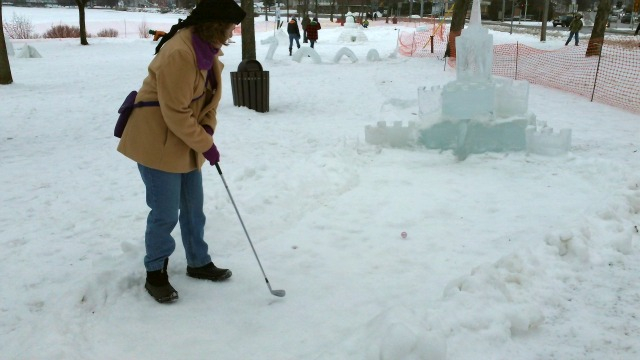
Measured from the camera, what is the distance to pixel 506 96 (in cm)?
669

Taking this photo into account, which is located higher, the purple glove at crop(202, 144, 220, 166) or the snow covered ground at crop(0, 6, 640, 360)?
the purple glove at crop(202, 144, 220, 166)

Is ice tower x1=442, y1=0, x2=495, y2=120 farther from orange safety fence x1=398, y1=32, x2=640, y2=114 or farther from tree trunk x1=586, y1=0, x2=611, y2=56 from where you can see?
tree trunk x1=586, y1=0, x2=611, y2=56

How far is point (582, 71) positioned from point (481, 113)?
10751 mm

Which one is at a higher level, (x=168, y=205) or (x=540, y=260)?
(x=168, y=205)

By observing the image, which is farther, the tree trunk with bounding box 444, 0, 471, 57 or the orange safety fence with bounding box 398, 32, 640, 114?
the tree trunk with bounding box 444, 0, 471, 57

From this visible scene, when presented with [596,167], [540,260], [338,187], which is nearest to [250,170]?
[338,187]

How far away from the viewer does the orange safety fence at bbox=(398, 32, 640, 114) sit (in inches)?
453

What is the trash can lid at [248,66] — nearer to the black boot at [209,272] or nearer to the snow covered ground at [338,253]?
the snow covered ground at [338,253]

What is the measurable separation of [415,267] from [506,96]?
382cm

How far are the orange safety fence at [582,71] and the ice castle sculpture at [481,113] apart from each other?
182 inches

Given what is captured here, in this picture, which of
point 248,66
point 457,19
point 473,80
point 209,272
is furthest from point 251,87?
point 457,19

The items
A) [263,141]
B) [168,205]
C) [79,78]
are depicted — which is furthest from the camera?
[79,78]

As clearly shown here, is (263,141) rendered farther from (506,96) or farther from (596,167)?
(596,167)

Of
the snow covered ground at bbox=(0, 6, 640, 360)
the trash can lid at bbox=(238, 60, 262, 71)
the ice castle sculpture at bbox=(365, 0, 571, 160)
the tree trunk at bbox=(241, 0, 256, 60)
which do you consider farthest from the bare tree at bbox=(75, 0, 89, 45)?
the ice castle sculpture at bbox=(365, 0, 571, 160)
